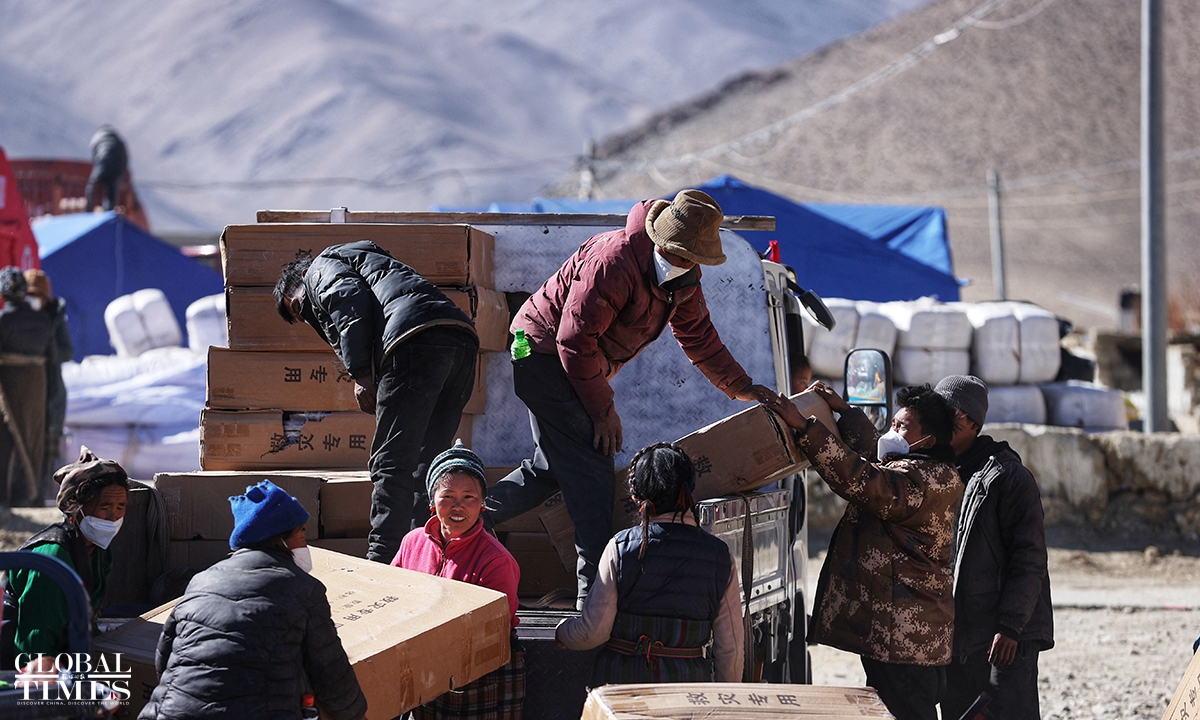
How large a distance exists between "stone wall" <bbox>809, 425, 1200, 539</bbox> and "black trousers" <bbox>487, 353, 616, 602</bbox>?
6.90 m

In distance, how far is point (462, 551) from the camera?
157 inches

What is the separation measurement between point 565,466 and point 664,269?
802 millimetres

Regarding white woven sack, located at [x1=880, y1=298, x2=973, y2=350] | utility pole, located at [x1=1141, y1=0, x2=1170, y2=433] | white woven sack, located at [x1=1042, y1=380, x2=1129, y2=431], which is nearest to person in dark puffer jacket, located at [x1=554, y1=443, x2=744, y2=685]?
white woven sack, located at [x1=880, y1=298, x2=973, y2=350]

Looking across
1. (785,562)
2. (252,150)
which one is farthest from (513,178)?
(785,562)

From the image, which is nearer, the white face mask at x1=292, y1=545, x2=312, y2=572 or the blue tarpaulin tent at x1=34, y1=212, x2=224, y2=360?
the white face mask at x1=292, y1=545, x2=312, y2=572

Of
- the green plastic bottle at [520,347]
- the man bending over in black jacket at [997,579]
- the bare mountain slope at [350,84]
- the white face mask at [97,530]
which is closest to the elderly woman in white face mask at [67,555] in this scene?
the white face mask at [97,530]

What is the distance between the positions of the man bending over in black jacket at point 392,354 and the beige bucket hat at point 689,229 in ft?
3.07

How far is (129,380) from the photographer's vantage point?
11.0 m

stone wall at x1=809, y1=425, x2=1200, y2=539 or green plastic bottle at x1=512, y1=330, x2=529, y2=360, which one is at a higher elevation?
green plastic bottle at x1=512, y1=330, x2=529, y2=360

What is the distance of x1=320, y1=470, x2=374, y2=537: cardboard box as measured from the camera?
468 centimetres

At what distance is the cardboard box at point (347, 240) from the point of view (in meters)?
5.26

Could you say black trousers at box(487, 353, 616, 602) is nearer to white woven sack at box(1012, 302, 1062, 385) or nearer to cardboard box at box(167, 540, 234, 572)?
cardboard box at box(167, 540, 234, 572)

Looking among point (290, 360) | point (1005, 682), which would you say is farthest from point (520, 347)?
point (1005, 682)

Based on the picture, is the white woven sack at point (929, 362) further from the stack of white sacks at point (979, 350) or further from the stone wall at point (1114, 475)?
the stone wall at point (1114, 475)
